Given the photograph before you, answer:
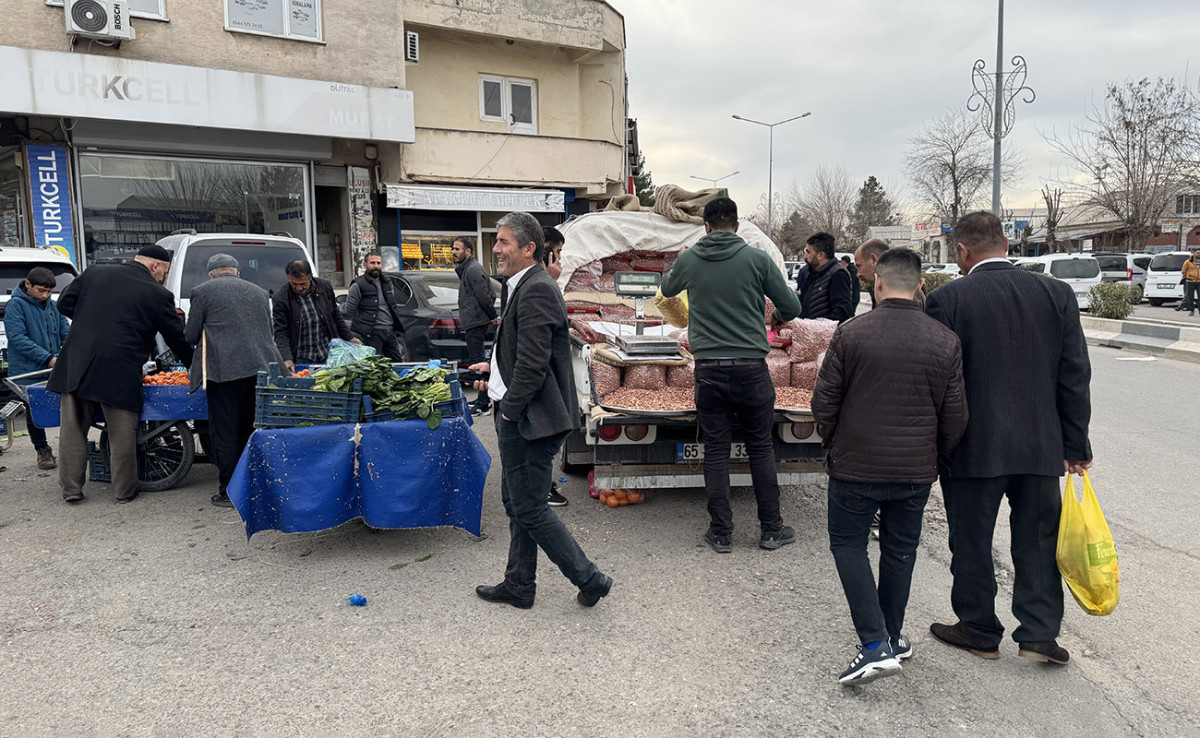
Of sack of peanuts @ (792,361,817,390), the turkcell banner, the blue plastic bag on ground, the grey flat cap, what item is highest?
the turkcell banner

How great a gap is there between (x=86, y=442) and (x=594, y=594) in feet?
14.7

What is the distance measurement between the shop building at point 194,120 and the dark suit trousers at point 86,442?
9.66m

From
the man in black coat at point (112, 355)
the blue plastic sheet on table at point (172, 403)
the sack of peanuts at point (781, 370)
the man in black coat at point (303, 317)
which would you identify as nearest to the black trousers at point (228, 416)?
the blue plastic sheet on table at point (172, 403)

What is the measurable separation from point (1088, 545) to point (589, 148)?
18477 mm

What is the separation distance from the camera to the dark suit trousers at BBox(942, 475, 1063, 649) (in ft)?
11.5

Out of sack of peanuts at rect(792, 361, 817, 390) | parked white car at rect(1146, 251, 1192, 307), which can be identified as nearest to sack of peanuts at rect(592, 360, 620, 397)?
sack of peanuts at rect(792, 361, 817, 390)

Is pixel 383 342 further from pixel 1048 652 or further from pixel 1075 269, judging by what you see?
pixel 1075 269

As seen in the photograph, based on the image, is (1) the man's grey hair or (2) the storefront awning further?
(2) the storefront awning

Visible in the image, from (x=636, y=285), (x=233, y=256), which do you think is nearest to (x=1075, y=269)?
(x=636, y=285)

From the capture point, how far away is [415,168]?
18.1 m

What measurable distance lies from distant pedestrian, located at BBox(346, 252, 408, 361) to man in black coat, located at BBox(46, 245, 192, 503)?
322cm

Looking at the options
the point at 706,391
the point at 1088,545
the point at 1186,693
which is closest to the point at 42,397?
the point at 706,391

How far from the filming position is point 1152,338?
15.7m

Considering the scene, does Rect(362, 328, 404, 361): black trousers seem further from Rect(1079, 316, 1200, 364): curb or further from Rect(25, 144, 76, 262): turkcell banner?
Rect(1079, 316, 1200, 364): curb
